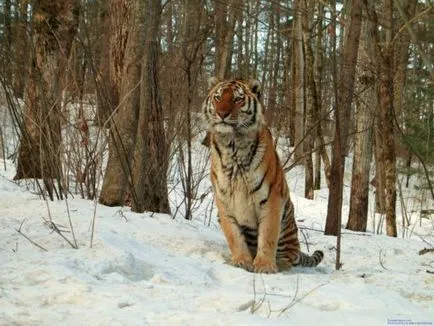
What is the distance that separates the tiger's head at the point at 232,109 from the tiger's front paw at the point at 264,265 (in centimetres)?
110

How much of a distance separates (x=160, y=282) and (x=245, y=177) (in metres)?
1.69

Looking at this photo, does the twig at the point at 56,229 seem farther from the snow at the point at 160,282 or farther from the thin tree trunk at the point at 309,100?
the thin tree trunk at the point at 309,100

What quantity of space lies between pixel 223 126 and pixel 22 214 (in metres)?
1.91

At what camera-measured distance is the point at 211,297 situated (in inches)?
122

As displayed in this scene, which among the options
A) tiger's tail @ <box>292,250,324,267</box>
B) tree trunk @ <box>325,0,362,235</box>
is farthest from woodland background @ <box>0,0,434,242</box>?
tiger's tail @ <box>292,250,324,267</box>

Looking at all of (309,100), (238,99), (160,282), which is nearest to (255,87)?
(238,99)

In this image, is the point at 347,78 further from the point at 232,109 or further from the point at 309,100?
the point at 309,100

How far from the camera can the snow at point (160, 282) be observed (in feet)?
9.09

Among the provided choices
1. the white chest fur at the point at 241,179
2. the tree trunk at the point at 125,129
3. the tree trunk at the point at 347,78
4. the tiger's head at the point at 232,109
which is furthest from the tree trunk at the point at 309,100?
the white chest fur at the point at 241,179

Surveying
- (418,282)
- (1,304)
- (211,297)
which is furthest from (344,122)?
(1,304)

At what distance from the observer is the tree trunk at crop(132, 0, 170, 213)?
6520 millimetres

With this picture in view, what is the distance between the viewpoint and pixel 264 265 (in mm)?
4766

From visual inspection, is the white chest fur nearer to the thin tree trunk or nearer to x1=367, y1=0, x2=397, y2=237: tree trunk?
x1=367, y1=0, x2=397, y2=237: tree trunk

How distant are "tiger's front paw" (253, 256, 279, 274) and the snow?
0.56 ft
